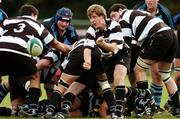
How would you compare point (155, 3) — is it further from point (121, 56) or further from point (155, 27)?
point (121, 56)

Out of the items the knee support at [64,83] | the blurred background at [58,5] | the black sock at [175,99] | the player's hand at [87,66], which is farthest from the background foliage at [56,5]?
the player's hand at [87,66]

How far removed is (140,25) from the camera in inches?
390

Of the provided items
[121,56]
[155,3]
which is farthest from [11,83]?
[155,3]

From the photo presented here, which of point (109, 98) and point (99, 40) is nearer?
point (99, 40)

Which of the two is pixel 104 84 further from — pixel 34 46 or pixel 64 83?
pixel 34 46

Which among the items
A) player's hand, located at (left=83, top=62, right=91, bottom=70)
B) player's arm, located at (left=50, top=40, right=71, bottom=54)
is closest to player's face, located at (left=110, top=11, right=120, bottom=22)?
player's arm, located at (left=50, top=40, right=71, bottom=54)

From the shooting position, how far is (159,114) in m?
10.2

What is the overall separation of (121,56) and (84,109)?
1159 mm

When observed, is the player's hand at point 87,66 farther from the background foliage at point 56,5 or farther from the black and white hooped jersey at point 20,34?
the background foliage at point 56,5

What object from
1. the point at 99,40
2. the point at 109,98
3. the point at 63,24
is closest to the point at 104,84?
the point at 109,98

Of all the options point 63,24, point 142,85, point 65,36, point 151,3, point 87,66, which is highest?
point 151,3

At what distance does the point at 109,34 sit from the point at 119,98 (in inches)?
33.1

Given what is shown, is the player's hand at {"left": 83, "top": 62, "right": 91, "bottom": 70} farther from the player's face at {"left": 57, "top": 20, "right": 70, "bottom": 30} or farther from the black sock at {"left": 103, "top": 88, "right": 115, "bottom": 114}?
the player's face at {"left": 57, "top": 20, "right": 70, "bottom": 30}

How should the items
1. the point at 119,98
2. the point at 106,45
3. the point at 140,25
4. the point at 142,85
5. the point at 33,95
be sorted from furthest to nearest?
the point at 142,85
the point at 140,25
the point at 33,95
the point at 119,98
the point at 106,45
